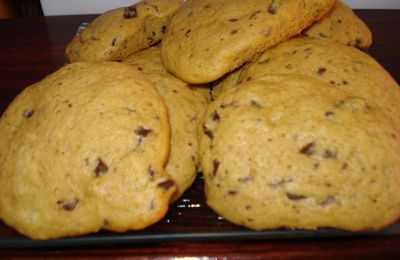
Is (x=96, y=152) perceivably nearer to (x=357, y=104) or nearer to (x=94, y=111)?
(x=94, y=111)

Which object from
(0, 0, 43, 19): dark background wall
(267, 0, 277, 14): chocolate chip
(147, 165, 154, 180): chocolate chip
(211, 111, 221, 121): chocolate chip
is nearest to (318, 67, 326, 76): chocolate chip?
(267, 0, 277, 14): chocolate chip

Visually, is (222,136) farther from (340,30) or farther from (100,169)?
(340,30)

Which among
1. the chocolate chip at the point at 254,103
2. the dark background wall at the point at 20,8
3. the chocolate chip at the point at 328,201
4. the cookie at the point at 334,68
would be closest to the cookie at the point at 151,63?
the cookie at the point at 334,68

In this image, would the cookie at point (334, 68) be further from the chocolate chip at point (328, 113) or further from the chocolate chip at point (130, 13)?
the chocolate chip at point (130, 13)

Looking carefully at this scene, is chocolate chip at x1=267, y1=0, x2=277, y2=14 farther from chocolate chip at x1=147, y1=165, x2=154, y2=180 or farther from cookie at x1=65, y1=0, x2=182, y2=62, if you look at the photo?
chocolate chip at x1=147, y1=165, x2=154, y2=180

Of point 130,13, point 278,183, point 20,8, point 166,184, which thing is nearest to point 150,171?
point 166,184

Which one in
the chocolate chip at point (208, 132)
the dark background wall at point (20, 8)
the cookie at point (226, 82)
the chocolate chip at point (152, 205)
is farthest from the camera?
the dark background wall at point (20, 8)

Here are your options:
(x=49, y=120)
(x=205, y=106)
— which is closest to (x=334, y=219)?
(x=205, y=106)
